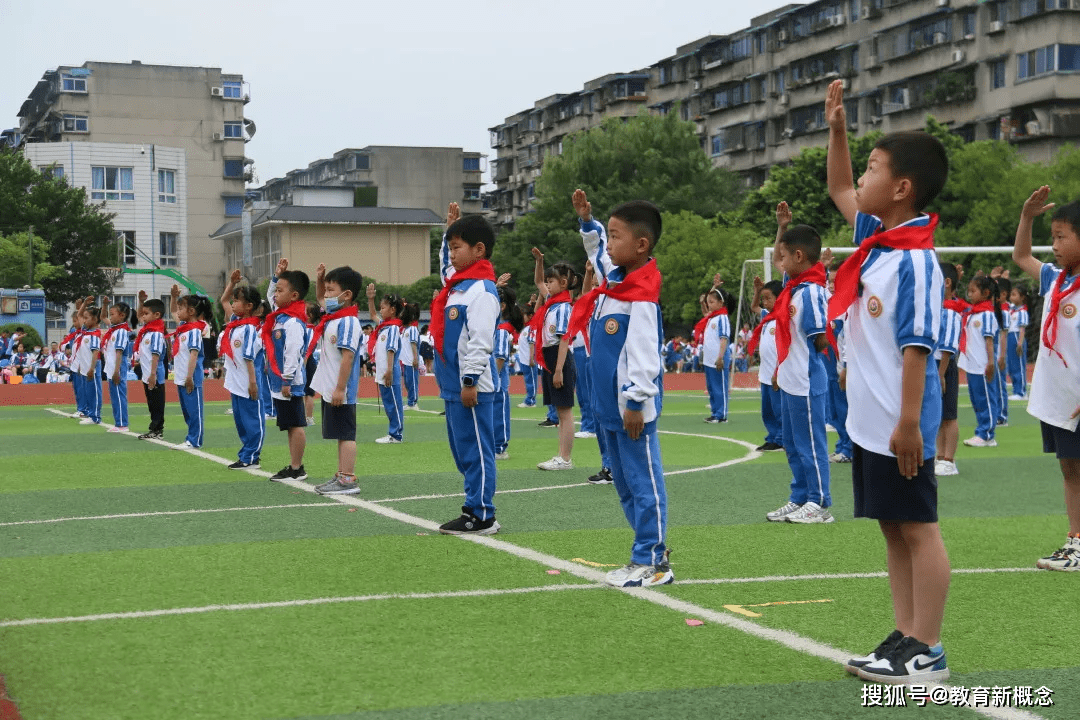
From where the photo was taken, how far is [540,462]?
1400 centimetres

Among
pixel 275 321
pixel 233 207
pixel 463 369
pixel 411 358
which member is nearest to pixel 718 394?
pixel 411 358

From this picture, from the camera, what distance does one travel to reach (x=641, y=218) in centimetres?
677

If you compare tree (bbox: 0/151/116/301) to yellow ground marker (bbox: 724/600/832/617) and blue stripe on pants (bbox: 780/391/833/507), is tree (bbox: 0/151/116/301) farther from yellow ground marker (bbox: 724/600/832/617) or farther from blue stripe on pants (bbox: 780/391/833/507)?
yellow ground marker (bbox: 724/600/832/617)

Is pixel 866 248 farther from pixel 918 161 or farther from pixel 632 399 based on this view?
pixel 632 399

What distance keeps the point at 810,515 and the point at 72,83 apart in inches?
3418

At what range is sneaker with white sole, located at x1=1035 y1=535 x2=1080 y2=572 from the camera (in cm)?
714

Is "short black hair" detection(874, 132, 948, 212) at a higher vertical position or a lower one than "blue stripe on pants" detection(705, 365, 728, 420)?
higher

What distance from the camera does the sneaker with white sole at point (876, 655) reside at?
4.81 meters

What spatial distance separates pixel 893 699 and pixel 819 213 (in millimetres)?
52548

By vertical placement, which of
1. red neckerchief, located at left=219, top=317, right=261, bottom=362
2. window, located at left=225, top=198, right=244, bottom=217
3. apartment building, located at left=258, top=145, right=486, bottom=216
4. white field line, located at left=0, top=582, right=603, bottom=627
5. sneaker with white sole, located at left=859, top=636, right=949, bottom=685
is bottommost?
white field line, located at left=0, top=582, right=603, bottom=627

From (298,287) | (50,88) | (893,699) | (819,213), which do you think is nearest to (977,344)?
(298,287)

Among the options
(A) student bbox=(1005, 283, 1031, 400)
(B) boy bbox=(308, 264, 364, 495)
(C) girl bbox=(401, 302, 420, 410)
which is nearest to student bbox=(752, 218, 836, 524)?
(B) boy bbox=(308, 264, 364, 495)

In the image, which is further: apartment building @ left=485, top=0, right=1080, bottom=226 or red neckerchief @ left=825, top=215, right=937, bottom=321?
apartment building @ left=485, top=0, right=1080, bottom=226

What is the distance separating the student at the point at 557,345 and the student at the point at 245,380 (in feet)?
9.58
